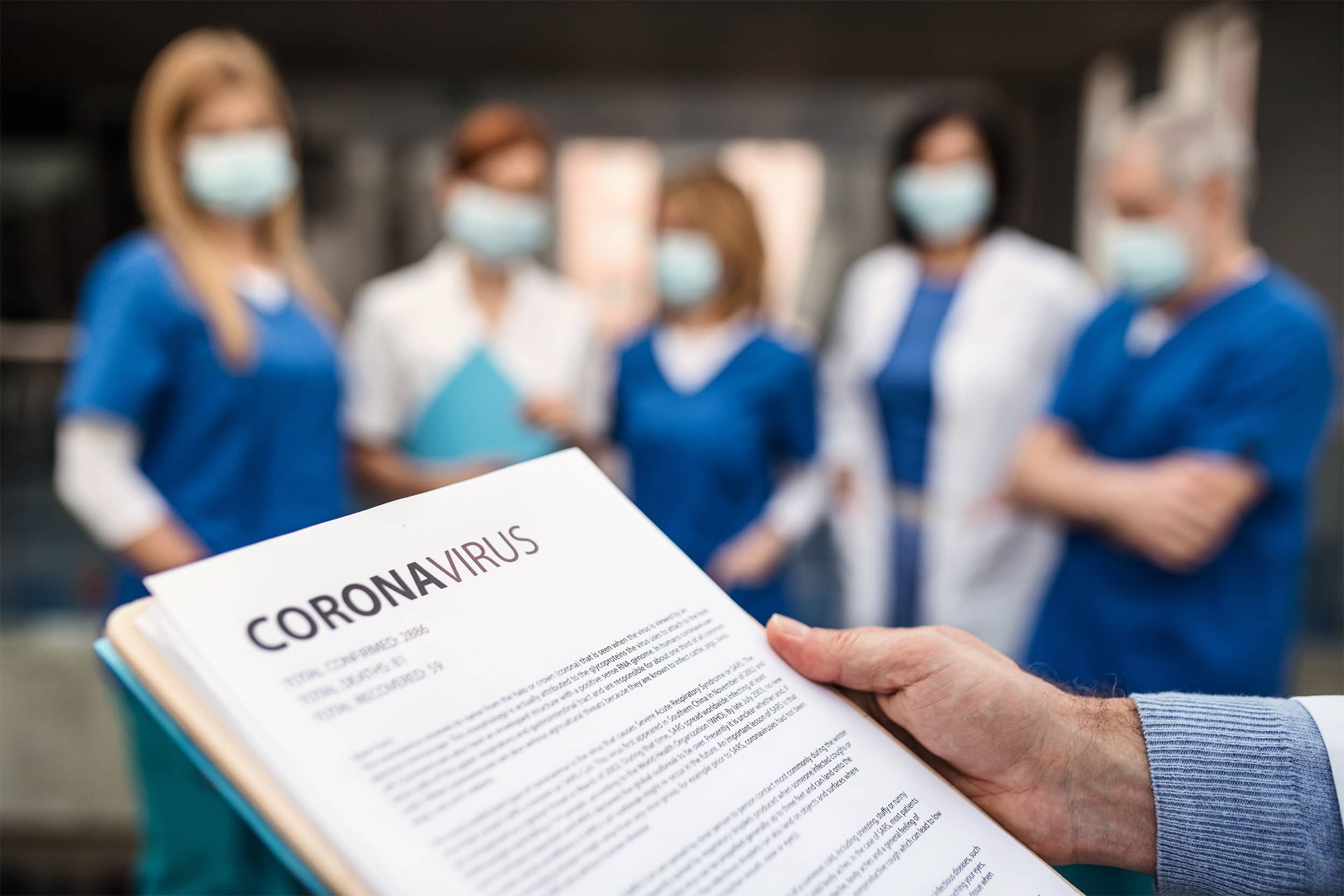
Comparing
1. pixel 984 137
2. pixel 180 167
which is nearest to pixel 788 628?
pixel 180 167

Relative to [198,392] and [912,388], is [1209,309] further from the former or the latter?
[198,392]

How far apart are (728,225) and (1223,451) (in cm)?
107

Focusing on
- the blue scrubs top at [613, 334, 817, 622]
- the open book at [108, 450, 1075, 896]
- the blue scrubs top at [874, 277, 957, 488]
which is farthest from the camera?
the blue scrubs top at [874, 277, 957, 488]

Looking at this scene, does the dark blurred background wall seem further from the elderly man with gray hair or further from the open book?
the open book

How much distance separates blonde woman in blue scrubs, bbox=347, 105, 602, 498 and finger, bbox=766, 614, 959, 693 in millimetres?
1274

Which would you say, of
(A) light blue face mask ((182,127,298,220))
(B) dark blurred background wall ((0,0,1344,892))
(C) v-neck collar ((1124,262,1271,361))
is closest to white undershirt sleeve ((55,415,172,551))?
(A) light blue face mask ((182,127,298,220))

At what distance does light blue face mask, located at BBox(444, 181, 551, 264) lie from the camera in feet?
6.63

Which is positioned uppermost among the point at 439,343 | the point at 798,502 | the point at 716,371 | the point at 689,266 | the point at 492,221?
the point at 492,221

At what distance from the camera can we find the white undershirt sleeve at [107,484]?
1.48m

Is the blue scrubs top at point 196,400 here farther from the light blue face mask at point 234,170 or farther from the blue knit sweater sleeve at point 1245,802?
the blue knit sweater sleeve at point 1245,802

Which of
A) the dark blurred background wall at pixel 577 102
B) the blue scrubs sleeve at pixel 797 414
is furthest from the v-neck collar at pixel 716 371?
the dark blurred background wall at pixel 577 102

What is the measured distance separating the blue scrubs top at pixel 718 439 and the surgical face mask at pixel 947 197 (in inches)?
19.7

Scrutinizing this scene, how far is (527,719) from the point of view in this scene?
56 cm

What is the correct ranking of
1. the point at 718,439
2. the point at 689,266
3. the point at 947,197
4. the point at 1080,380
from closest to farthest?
1. the point at 1080,380
2. the point at 718,439
3. the point at 689,266
4. the point at 947,197
